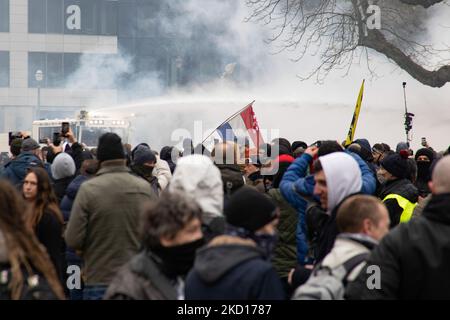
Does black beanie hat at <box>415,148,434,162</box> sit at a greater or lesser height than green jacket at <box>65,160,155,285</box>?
greater

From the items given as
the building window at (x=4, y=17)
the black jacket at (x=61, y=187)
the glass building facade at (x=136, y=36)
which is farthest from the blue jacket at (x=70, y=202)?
the building window at (x=4, y=17)

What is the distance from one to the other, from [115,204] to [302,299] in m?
2.12

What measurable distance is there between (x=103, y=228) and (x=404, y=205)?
96.6 inches

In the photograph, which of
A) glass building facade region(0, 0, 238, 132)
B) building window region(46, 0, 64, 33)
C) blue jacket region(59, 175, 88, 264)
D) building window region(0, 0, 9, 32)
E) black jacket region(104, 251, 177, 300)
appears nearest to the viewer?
black jacket region(104, 251, 177, 300)

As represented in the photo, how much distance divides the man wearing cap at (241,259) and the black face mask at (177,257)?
2.9 inches

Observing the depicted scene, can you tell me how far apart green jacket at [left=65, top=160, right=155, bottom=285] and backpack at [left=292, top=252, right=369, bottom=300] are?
1.87m

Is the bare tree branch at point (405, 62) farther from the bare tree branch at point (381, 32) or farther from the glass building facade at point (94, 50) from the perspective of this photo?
the glass building facade at point (94, 50)

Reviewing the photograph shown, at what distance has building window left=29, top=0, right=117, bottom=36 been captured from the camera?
37.6 meters

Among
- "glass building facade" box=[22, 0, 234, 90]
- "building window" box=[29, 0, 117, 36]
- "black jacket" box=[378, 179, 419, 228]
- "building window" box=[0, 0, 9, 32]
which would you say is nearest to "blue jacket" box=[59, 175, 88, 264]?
"black jacket" box=[378, 179, 419, 228]

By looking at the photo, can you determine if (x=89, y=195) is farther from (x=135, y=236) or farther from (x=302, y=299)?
(x=302, y=299)

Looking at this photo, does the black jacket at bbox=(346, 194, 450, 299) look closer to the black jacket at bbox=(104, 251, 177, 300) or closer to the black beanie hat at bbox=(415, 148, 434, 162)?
the black jacket at bbox=(104, 251, 177, 300)

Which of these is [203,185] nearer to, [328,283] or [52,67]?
[328,283]

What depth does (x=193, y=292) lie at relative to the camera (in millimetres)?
3367

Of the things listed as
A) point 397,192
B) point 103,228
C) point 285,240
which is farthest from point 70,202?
point 397,192
